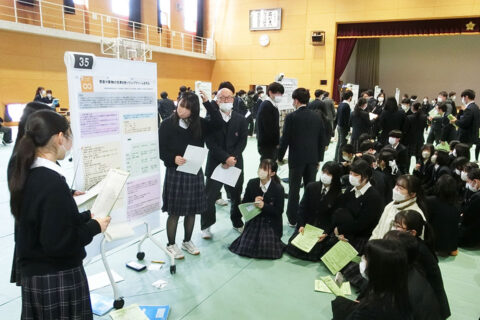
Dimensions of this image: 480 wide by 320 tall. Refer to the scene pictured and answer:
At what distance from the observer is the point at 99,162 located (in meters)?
2.40

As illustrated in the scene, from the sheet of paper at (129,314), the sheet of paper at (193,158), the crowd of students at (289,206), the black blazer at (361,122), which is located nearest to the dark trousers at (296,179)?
the crowd of students at (289,206)

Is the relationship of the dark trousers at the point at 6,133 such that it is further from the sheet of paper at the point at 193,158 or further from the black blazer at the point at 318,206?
the black blazer at the point at 318,206

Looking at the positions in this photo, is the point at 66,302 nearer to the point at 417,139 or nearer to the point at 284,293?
the point at 284,293

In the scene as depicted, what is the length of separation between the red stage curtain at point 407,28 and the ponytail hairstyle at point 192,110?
11930 mm

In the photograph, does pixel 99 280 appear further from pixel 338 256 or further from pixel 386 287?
pixel 386 287

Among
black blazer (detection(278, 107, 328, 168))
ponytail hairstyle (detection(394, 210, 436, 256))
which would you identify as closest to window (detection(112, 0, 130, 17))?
black blazer (detection(278, 107, 328, 168))

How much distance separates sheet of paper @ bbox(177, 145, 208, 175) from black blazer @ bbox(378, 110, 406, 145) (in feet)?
13.3

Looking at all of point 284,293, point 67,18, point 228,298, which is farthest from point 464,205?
point 67,18

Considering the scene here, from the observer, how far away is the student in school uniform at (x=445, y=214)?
10.9 feet

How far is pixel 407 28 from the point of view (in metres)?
12.3

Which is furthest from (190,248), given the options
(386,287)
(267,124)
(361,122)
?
(361,122)

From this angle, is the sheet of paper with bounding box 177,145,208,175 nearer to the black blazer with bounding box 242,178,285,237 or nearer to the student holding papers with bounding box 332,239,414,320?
the black blazer with bounding box 242,178,285,237

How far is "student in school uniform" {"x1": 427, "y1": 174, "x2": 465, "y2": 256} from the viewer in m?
3.33

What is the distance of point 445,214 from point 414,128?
2.94 m
